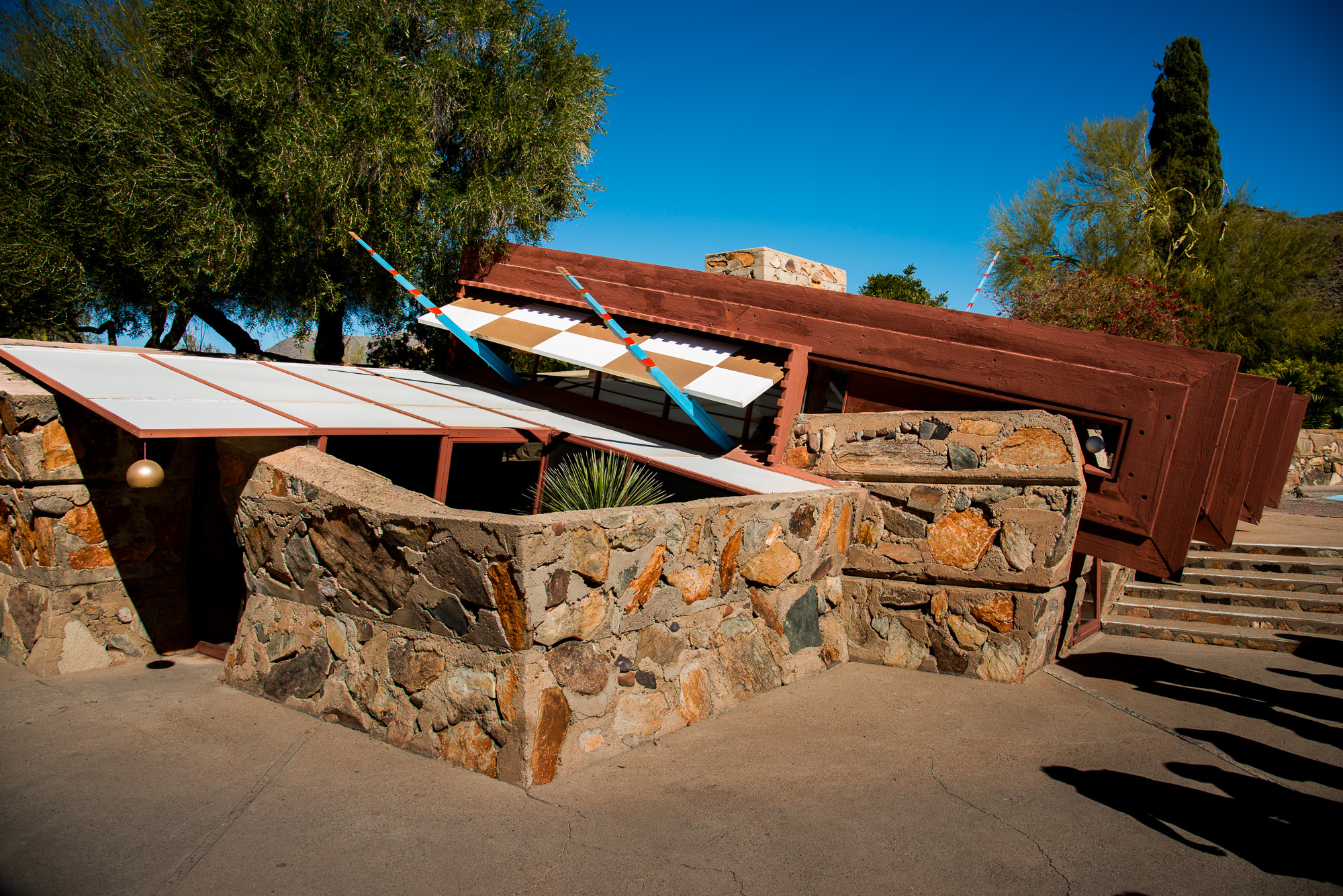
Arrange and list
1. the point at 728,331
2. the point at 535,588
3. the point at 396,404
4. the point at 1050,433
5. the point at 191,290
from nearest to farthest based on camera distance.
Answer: the point at 535,588 < the point at 1050,433 < the point at 396,404 < the point at 728,331 < the point at 191,290

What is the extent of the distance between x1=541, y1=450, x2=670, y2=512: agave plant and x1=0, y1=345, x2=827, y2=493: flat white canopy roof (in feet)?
0.97

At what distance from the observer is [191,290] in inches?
421

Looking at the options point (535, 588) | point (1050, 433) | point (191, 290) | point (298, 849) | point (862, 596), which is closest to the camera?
point (298, 849)

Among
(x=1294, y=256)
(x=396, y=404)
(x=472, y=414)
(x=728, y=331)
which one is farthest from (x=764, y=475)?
(x=1294, y=256)

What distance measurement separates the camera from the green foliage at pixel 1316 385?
18891mm

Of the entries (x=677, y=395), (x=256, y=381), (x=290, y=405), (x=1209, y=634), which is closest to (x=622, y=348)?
(x=677, y=395)

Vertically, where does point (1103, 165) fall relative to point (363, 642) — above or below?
above

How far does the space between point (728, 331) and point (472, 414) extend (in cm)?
274

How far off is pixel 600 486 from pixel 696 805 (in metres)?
2.62

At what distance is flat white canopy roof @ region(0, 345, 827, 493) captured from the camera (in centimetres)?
493

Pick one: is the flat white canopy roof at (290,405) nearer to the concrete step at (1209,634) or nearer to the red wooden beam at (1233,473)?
the concrete step at (1209,634)

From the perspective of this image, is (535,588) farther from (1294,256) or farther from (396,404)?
(1294,256)

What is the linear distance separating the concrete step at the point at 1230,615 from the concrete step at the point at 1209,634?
0.22 feet

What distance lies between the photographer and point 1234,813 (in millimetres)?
3830
